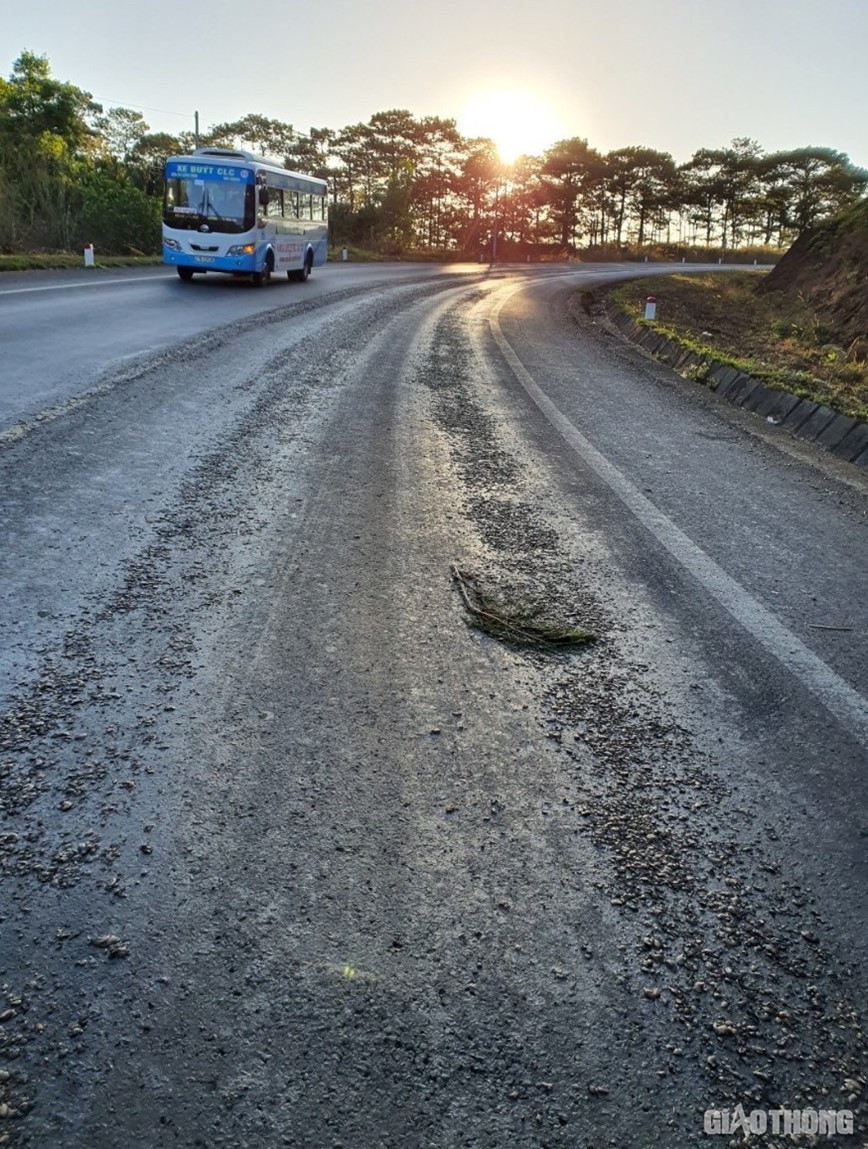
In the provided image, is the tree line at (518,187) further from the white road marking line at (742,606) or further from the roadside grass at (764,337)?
the white road marking line at (742,606)

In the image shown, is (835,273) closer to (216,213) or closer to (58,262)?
(216,213)

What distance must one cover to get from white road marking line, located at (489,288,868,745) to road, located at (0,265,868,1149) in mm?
22

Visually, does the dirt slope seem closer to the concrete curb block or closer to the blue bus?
the concrete curb block

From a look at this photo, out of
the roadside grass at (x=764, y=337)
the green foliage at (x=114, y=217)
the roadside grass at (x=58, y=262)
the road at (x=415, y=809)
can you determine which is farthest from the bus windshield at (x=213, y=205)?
the road at (x=415, y=809)

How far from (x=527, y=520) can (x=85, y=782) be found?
310 cm

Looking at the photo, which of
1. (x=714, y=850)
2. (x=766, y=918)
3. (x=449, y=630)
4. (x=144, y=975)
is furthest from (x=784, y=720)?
(x=144, y=975)

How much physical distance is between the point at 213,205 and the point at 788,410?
612 inches

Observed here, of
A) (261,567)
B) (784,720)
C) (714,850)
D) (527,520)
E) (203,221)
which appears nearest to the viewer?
(714,850)

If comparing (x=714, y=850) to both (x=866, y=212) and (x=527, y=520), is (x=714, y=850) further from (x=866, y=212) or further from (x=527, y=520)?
(x=866, y=212)

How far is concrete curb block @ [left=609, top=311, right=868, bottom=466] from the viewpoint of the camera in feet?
24.6

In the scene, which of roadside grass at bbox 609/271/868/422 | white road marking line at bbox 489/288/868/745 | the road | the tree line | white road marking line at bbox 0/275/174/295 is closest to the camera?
the road

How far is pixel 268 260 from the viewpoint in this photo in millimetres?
21219

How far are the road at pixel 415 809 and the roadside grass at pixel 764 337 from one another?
192 inches

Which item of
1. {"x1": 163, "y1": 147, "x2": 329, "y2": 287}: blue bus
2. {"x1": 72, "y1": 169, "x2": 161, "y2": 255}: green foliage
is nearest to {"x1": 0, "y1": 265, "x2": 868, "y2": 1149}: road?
{"x1": 163, "y1": 147, "x2": 329, "y2": 287}: blue bus
